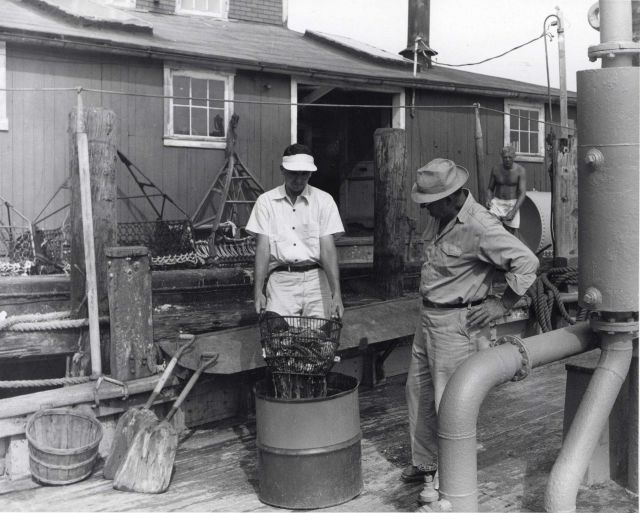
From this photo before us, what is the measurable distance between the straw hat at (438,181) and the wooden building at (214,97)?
3.67 metres

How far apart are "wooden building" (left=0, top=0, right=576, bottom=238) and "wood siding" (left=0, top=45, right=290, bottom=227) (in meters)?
0.02

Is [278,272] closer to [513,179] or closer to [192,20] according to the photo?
[513,179]

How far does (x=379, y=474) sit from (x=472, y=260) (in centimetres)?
159

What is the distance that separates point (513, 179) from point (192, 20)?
7.31 m

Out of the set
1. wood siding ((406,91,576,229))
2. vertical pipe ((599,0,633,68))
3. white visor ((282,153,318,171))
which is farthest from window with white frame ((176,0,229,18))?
vertical pipe ((599,0,633,68))

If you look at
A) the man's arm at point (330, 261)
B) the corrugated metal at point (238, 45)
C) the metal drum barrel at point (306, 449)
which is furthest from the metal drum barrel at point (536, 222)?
the metal drum barrel at point (306, 449)

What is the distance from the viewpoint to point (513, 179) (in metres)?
11.0

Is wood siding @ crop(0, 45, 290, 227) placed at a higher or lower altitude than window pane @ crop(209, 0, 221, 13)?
lower

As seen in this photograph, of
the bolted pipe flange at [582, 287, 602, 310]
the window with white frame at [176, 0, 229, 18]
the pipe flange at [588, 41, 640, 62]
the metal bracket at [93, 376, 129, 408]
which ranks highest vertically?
the window with white frame at [176, 0, 229, 18]

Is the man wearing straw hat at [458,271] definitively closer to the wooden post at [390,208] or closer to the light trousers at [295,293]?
the light trousers at [295,293]

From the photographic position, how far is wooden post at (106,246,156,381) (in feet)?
17.4

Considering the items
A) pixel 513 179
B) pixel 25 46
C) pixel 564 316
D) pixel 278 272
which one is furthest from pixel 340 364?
pixel 25 46

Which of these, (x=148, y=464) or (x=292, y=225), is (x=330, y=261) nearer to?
(x=292, y=225)

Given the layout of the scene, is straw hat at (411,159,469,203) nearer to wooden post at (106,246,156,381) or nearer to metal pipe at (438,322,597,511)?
metal pipe at (438,322,597,511)
